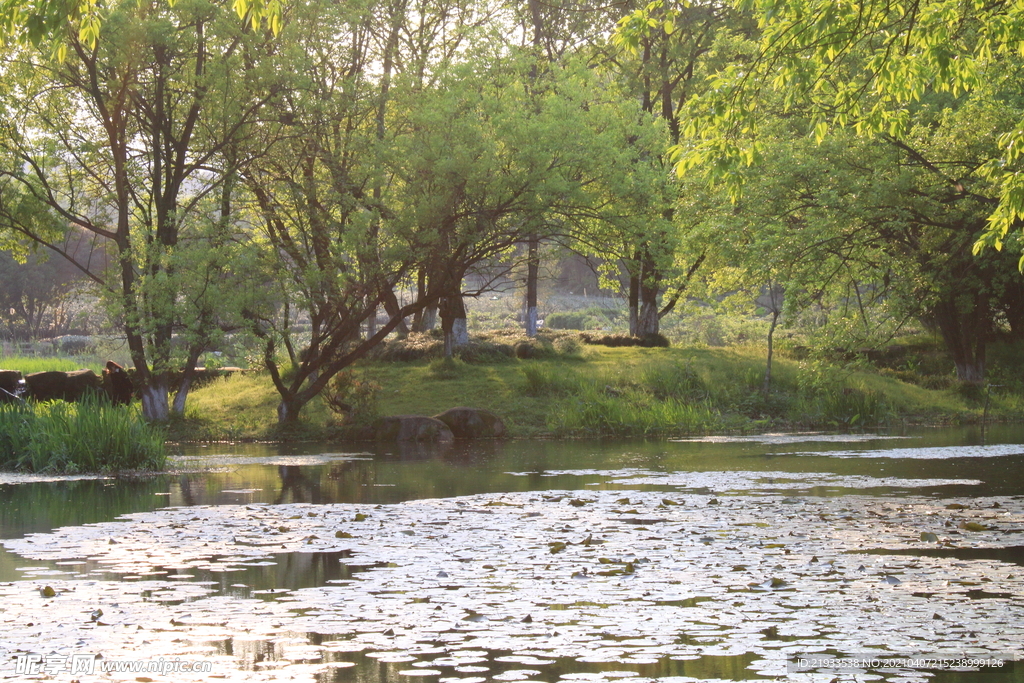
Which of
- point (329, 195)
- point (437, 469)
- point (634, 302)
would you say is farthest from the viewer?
point (634, 302)

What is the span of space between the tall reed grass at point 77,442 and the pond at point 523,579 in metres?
2.23

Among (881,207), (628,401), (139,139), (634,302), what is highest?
(139,139)

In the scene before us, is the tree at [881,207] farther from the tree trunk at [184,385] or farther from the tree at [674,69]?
the tree trunk at [184,385]

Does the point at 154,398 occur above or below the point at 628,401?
above

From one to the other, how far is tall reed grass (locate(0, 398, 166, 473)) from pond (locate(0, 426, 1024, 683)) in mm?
2232

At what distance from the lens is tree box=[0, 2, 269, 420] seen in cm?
2378

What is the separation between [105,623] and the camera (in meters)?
6.11

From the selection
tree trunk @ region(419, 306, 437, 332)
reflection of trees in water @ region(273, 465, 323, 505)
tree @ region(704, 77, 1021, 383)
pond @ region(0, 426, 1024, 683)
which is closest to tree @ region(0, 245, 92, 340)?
tree trunk @ region(419, 306, 437, 332)

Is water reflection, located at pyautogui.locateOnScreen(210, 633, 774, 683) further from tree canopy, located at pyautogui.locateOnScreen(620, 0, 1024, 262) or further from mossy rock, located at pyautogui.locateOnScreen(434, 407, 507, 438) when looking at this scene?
mossy rock, located at pyautogui.locateOnScreen(434, 407, 507, 438)

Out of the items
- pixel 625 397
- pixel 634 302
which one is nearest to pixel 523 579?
pixel 625 397

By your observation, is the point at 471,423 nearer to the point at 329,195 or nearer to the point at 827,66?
the point at 329,195

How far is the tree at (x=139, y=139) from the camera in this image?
23.8m

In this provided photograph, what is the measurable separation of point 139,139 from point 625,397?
1434cm

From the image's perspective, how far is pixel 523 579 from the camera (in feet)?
24.3
